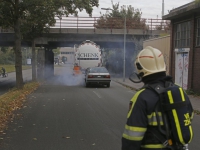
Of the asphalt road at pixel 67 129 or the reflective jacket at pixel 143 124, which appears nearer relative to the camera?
the reflective jacket at pixel 143 124

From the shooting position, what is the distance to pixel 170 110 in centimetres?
246

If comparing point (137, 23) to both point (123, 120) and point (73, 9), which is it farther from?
point (123, 120)

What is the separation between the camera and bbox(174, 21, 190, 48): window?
58.4ft

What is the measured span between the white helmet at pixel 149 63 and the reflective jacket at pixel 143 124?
194mm

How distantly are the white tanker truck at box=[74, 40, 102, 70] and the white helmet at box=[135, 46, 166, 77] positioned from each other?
25.5 meters

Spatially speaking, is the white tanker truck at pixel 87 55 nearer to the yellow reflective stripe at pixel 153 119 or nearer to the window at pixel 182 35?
the window at pixel 182 35

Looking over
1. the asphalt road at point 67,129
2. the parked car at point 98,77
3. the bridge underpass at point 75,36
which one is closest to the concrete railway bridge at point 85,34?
the bridge underpass at point 75,36

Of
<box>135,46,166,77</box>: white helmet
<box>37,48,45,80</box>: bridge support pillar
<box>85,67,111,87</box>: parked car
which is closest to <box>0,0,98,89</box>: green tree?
<box>85,67,111,87</box>: parked car

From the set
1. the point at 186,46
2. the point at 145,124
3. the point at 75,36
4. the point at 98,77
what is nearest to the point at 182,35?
the point at 186,46

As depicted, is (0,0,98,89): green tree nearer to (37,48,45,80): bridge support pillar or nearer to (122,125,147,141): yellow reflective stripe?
(37,48,45,80): bridge support pillar

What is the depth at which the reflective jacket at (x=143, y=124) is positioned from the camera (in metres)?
2.46

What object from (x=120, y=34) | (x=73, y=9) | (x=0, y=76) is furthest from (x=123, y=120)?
(x=0, y=76)

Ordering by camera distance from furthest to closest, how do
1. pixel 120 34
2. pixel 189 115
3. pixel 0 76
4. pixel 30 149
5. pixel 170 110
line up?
pixel 0 76
pixel 120 34
pixel 30 149
pixel 189 115
pixel 170 110

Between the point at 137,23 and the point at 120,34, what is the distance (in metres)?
2.99
